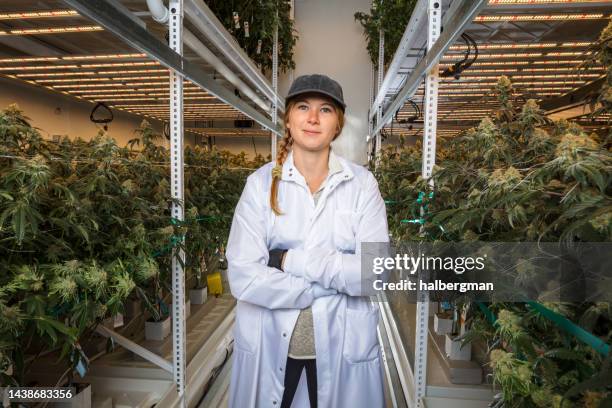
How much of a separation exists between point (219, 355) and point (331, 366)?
5.04ft

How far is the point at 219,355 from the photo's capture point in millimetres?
2477

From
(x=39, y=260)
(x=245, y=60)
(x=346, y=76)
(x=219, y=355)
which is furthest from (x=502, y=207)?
(x=346, y=76)

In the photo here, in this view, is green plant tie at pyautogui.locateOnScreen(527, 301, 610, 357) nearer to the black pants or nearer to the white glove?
the white glove

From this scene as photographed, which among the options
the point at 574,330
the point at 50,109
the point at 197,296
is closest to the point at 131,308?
the point at 197,296

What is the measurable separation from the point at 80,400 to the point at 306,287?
1006 millimetres

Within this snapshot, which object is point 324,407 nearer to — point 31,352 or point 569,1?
point 31,352

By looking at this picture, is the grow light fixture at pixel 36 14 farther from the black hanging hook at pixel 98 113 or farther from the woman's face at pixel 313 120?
the black hanging hook at pixel 98 113

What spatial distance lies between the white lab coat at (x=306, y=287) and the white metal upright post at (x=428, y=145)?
1.85 ft

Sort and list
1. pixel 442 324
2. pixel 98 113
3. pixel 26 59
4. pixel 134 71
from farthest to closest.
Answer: pixel 98 113, pixel 134 71, pixel 442 324, pixel 26 59

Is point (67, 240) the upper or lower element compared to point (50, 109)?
lower

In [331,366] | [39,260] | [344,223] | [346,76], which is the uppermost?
[346,76]

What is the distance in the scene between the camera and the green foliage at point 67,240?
36.7 inches

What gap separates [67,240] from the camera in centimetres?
121

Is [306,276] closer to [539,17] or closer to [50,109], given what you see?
[539,17]
